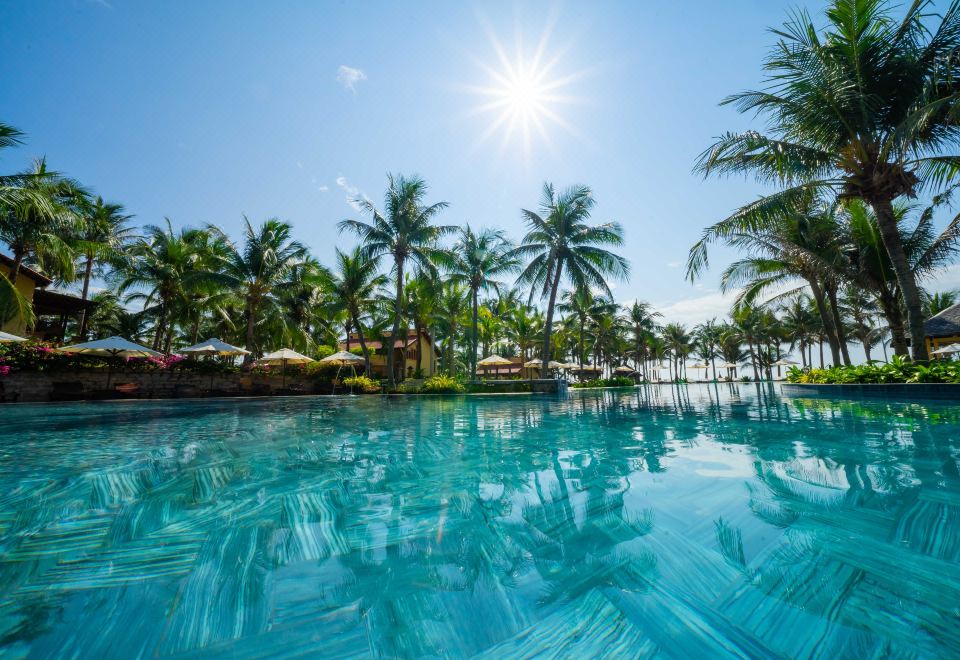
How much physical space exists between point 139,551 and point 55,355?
17.4 meters

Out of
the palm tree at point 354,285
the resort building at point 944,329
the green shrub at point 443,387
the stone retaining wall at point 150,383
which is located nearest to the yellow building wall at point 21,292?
the stone retaining wall at point 150,383

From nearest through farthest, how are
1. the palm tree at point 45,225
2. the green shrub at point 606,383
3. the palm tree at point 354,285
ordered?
1. the palm tree at point 45,225
2. the palm tree at point 354,285
3. the green shrub at point 606,383

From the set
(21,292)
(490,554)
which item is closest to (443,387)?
(490,554)

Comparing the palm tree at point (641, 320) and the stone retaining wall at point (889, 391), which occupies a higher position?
the palm tree at point (641, 320)

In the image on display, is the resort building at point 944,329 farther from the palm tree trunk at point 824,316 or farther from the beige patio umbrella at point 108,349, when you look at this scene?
the beige patio umbrella at point 108,349

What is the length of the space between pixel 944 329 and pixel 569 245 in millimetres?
15096

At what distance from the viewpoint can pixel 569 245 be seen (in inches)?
754

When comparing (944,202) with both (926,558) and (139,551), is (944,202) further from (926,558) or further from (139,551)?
(139,551)

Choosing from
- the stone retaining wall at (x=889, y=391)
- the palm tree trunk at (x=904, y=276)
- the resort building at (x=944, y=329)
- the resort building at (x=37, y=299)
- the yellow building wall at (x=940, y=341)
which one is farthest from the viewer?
the resort building at (x=37, y=299)

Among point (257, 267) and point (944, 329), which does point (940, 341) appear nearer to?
point (944, 329)

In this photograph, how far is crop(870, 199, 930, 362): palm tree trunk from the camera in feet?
30.9

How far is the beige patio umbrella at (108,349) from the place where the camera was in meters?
13.9

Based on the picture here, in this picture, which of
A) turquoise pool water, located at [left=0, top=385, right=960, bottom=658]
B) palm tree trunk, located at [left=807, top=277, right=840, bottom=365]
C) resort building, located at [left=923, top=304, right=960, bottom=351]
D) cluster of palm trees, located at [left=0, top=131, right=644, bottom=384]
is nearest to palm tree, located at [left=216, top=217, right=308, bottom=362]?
cluster of palm trees, located at [left=0, top=131, right=644, bottom=384]

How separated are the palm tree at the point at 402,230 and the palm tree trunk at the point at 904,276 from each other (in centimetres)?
1604
